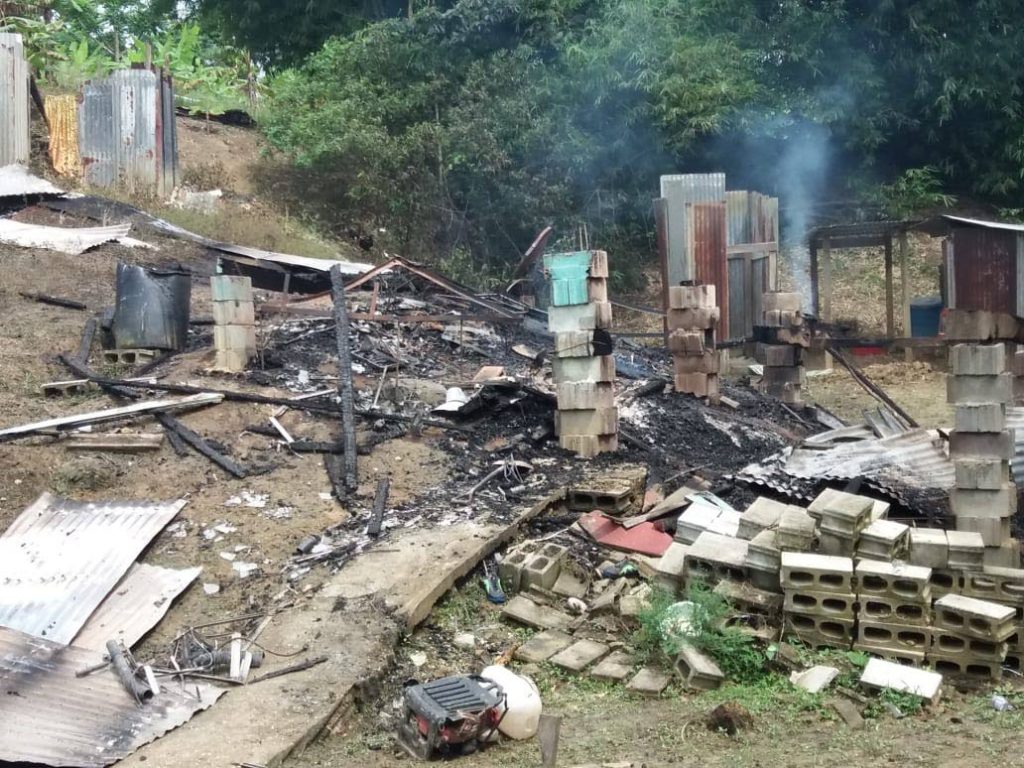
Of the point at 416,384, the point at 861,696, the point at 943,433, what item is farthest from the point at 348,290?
the point at 861,696

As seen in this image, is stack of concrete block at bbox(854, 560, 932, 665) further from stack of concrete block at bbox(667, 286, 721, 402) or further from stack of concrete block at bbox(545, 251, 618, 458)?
stack of concrete block at bbox(667, 286, 721, 402)

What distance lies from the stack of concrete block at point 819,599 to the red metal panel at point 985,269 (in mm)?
2500

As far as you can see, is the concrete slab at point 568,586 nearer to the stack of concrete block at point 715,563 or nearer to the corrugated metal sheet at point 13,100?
the stack of concrete block at point 715,563

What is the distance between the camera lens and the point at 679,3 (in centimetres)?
2069

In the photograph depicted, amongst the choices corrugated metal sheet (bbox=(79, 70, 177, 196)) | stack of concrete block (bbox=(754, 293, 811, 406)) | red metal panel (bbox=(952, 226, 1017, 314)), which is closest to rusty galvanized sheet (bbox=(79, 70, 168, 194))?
corrugated metal sheet (bbox=(79, 70, 177, 196))

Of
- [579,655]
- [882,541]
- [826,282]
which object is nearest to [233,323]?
[579,655]

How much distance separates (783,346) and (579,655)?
21.8 feet

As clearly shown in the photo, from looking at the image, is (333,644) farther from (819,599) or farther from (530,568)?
(819,599)

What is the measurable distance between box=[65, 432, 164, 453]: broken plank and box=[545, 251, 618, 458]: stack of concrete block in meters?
3.34

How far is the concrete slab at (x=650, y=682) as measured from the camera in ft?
19.1

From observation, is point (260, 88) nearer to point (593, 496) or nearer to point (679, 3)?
point (679, 3)

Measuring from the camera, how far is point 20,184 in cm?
1561

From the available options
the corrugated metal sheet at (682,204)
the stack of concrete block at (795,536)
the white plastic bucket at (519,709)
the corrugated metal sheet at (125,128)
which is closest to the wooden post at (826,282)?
the corrugated metal sheet at (682,204)

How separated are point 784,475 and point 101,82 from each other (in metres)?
13.6
